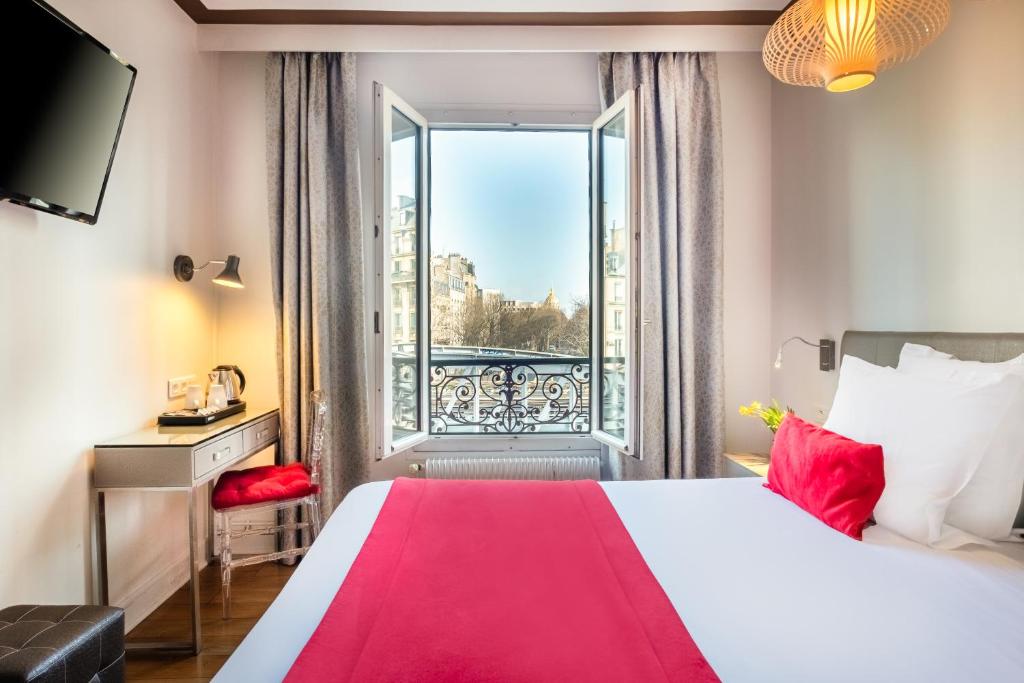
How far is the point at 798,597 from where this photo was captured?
1.12 metres

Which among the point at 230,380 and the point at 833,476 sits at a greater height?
the point at 230,380

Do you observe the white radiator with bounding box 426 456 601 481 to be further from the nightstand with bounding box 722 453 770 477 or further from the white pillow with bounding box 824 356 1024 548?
the white pillow with bounding box 824 356 1024 548

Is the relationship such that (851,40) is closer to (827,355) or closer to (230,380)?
(827,355)

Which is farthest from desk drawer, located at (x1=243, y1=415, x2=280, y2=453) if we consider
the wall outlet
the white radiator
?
the white radiator

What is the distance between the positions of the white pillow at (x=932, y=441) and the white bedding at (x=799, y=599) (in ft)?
0.22

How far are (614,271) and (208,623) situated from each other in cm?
263

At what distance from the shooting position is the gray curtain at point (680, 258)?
2.87m

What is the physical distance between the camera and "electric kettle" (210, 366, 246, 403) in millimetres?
2693

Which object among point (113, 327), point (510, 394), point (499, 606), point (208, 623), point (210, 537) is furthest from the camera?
point (510, 394)

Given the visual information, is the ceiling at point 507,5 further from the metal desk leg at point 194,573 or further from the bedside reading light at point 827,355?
the metal desk leg at point 194,573

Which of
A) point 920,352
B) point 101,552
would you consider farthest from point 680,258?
point 101,552

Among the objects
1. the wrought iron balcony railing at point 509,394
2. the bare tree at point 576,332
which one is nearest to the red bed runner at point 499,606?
the wrought iron balcony railing at point 509,394

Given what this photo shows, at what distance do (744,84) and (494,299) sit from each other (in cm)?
215

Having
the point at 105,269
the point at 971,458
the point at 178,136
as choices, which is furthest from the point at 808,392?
the point at 178,136
